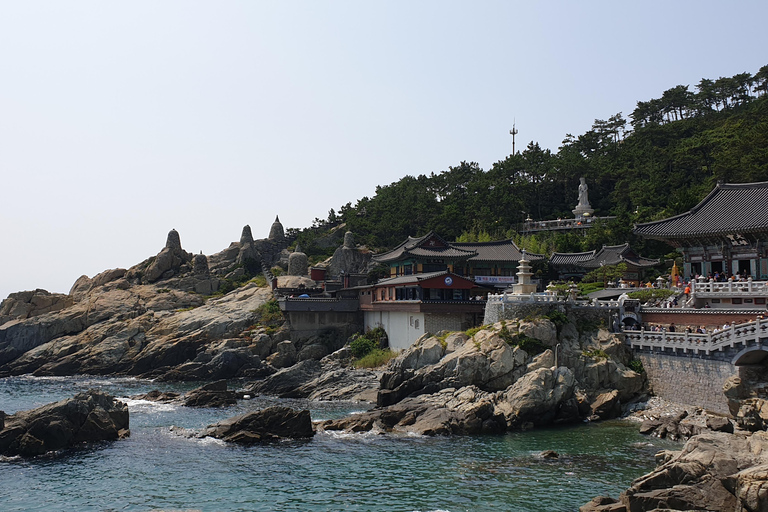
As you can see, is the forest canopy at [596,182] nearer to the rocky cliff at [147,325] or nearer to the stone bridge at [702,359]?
the rocky cliff at [147,325]

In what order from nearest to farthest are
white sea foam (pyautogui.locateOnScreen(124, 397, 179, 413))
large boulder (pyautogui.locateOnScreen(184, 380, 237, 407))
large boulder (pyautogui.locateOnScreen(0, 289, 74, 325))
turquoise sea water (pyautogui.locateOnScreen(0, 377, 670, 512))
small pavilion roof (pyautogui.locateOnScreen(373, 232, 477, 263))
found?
turquoise sea water (pyautogui.locateOnScreen(0, 377, 670, 512)), white sea foam (pyautogui.locateOnScreen(124, 397, 179, 413)), large boulder (pyautogui.locateOnScreen(184, 380, 237, 407)), small pavilion roof (pyautogui.locateOnScreen(373, 232, 477, 263)), large boulder (pyautogui.locateOnScreen(0, 289, 74, 325))

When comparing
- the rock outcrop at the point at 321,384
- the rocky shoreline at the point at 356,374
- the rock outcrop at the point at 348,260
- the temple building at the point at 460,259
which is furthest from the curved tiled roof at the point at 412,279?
the rock outcrop at the point at 348,260

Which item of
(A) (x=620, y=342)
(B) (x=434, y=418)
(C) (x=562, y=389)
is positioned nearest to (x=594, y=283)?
(A) (x=620, y=342)

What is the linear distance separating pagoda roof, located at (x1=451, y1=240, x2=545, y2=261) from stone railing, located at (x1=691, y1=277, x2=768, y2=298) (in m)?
23.0

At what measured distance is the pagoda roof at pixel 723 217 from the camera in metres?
43.4

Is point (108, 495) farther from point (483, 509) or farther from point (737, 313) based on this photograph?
point (737, 313)

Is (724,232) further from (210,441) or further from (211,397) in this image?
(211,397)

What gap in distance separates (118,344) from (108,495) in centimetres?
4263

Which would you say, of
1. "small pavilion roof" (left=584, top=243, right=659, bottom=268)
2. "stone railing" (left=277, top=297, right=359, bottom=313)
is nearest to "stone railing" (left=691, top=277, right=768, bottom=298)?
"small pavilion roof" (left=584, top=243, right=659, bottom=268)

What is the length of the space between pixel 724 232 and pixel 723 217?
93.7 inches

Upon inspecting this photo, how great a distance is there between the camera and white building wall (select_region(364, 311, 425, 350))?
53375 mm

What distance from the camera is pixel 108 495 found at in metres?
25.5

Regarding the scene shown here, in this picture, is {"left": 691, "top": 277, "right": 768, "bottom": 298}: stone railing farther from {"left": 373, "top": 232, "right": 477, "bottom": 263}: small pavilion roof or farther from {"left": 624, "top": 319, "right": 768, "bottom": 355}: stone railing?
{"left": 373, "top": 232, "right": 477, "bottom": 263}: small pavilion roof

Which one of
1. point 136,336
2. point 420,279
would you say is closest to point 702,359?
point 420,279
